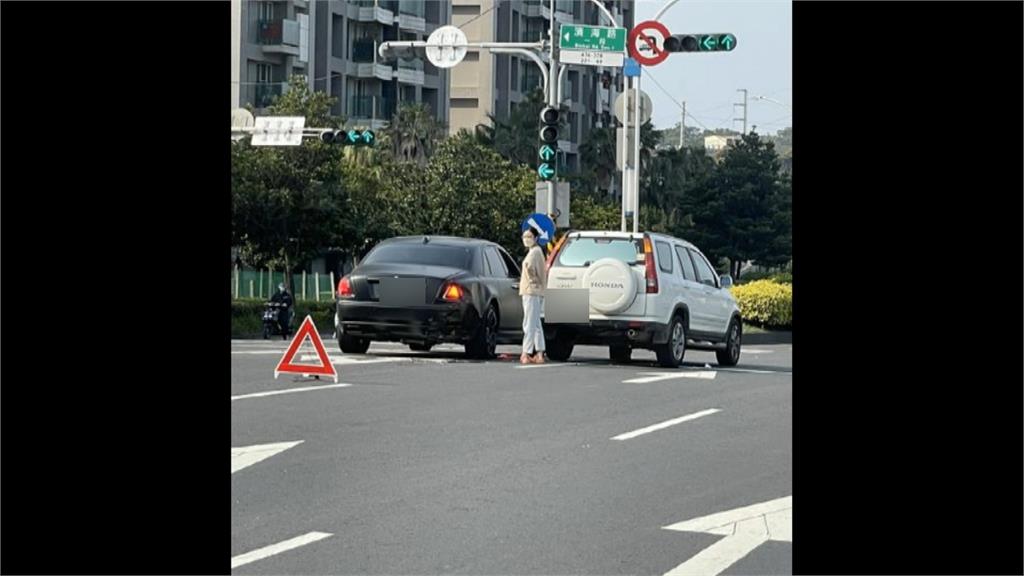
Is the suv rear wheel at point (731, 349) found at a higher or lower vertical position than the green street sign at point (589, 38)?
lower

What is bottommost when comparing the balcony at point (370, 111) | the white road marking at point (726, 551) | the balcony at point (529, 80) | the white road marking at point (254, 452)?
the white road marking at point (726, 551)

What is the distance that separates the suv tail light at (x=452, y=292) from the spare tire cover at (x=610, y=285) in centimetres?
104

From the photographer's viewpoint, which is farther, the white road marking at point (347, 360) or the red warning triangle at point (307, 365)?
the white road marking at point (347, 360)

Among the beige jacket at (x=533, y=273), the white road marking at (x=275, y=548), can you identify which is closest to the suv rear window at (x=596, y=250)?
the beige jacket at (x=533, y=273)

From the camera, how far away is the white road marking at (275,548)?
523 centimetres

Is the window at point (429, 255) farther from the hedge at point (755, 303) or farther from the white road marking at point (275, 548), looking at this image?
the white road marking at point (275, 548)

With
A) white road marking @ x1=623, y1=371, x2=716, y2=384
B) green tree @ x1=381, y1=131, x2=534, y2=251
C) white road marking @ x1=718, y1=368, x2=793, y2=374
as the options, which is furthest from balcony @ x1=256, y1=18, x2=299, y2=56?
green tree @ x1=381, y1=131, x2=534, y2=251

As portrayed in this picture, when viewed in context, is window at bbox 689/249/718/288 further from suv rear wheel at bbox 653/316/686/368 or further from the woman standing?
the woman standing

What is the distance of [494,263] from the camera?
14141mm

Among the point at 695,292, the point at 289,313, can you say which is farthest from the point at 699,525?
the point at 289,313
